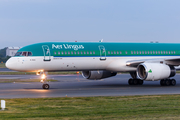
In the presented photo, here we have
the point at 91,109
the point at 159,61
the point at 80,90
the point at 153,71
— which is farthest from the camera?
the point at 159,61

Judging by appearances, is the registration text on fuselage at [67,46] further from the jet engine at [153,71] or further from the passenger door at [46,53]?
the jet engine at [153,71]

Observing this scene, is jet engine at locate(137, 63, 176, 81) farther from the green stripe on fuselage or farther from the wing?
the green stripe on fuselage

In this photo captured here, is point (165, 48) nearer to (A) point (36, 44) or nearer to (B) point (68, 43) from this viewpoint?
(B) point (68, 43)

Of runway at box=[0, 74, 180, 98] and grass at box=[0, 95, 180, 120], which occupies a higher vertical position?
runway at box=[0, 74, 180, 98]

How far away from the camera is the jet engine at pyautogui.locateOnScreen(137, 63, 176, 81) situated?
2752 cm

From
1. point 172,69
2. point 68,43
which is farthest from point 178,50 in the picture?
point 68,43

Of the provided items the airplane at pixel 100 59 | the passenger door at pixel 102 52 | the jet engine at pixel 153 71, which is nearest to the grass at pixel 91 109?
the airplane at pixel 100 59

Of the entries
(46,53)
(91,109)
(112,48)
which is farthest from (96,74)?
(91,109)

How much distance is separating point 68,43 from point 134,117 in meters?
16.6

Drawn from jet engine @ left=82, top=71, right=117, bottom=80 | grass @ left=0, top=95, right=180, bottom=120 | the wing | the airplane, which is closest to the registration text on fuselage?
the airplane

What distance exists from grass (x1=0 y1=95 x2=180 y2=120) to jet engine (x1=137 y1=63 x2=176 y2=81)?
8.86 metres

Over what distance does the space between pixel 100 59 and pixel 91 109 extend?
14.2 m

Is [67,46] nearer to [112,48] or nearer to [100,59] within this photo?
[100,59]

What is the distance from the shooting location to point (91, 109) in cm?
1548
